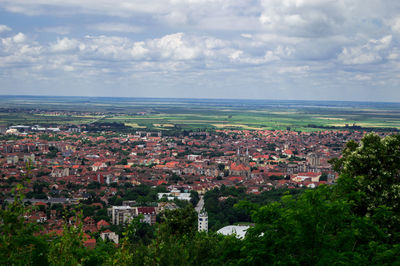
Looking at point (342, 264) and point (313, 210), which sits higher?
point (313, 210)

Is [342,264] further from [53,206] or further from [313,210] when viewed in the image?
[53,206]

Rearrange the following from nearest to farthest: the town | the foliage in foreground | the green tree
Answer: the foliage in foreground, the green tree, the town

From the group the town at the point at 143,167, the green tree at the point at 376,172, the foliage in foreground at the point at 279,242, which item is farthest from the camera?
the town at the point at 143,167

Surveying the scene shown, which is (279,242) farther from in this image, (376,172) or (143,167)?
(143,167)

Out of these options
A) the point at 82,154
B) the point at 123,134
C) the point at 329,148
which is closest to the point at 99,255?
the point at 82,154

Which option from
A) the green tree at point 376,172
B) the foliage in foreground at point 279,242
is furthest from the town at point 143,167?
the green tree at point 376,172

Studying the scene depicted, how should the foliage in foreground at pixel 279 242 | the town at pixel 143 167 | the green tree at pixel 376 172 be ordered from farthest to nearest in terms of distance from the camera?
the town at pixel 143 167 < the green tree at pixel 376 172 < the foliage in foreground at pixel 279 242

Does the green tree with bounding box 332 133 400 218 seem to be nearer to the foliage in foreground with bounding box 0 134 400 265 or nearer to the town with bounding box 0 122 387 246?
the foliage in foreground with bounding box 0 134 400 265

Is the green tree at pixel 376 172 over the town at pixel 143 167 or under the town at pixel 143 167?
over

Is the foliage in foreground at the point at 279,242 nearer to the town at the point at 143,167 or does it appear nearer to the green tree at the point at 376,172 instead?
the town at the point at 143,167

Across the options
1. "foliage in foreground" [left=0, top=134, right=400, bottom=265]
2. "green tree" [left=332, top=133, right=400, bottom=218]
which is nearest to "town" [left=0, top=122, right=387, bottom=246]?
"foliage in foreground" [left=0, top=134, right=400, bottom=265]

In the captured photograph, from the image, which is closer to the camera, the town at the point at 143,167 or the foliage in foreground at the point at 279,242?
the foliage in foreground at the point at 279,242
